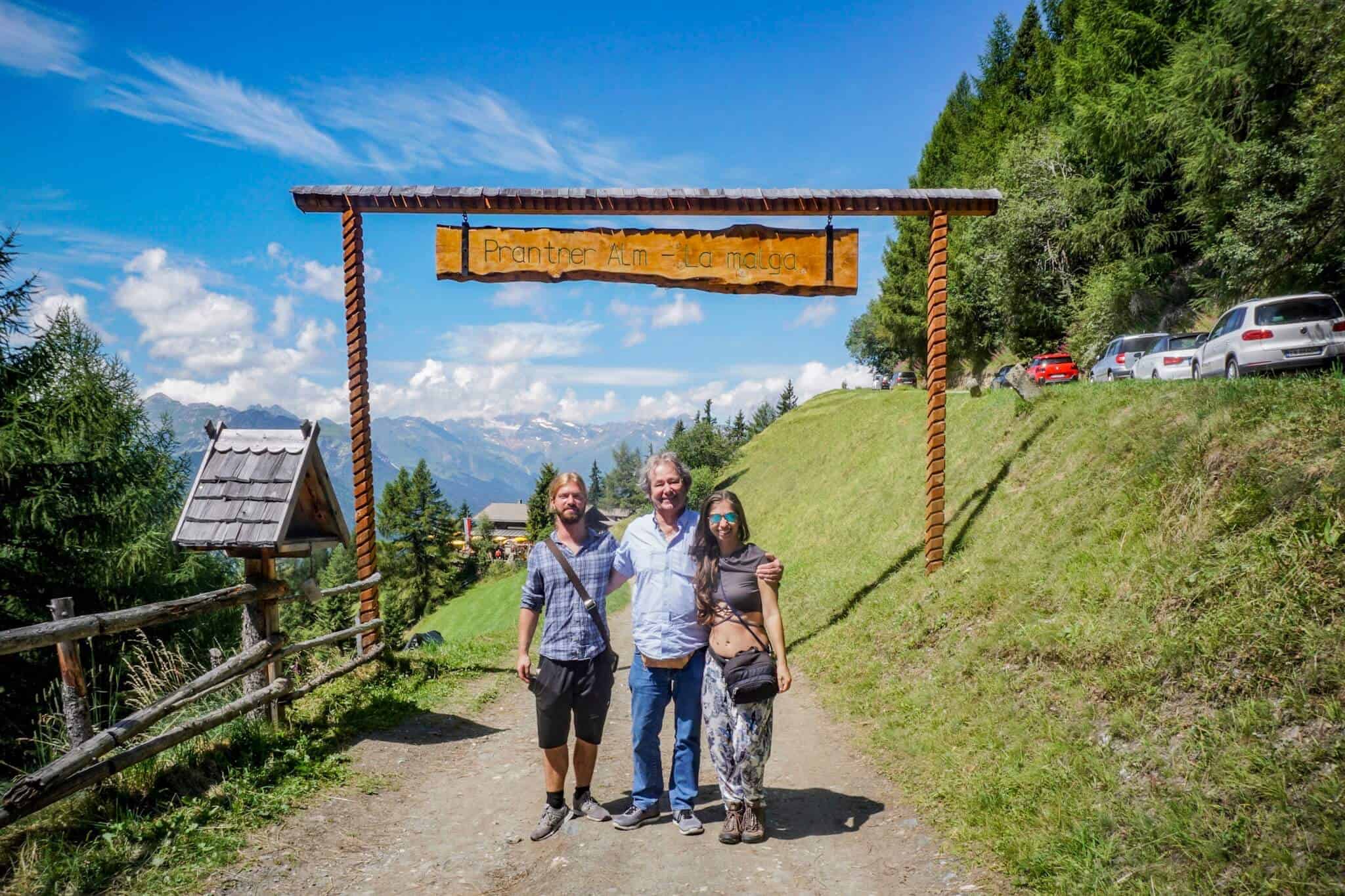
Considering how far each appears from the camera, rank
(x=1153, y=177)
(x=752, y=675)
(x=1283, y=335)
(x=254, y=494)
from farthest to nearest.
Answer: (x=1153, y=177) → (x=1283, y=335) → (x=254, y=494) → (x=752, y=675)

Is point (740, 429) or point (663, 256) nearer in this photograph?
point (663, 256)

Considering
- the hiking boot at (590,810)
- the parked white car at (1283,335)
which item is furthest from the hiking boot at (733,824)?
the parked white car at (1283,335)

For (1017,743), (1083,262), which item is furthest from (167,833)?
(1083,262)

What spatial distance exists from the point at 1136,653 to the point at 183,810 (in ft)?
21.4

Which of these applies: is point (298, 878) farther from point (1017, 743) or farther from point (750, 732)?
point (1017, 743)

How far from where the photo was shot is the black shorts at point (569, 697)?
524cm

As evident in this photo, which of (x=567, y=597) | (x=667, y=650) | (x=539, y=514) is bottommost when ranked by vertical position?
(x=539, y=514)

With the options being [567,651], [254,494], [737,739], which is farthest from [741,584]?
[254,494]

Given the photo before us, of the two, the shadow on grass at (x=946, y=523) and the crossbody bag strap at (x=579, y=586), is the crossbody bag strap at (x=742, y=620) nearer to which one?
the crossbody bag strap at (x=579, y=586)

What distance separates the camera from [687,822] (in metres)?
5.14

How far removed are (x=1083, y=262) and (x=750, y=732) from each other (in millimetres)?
40340

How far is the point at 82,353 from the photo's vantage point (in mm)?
30266

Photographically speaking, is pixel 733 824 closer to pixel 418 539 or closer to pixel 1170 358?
pixel 1170 358

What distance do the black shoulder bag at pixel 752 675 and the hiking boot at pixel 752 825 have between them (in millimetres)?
741
